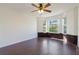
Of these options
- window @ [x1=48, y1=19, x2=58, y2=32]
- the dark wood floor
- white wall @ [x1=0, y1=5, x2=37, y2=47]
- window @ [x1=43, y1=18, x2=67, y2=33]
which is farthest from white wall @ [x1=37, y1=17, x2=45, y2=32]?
the dark wood floor

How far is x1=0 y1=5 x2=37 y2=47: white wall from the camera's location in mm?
5835

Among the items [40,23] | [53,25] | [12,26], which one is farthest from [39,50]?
[40,23]

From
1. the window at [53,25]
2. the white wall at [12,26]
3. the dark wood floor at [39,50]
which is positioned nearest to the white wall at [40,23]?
the window at [53,25]

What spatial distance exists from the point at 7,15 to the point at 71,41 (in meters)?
3.97

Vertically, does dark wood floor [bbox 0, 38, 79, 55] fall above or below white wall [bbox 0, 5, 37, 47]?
below

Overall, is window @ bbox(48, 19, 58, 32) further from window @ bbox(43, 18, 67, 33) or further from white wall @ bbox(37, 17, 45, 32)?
white wall @ bbox(37, 17, 45, 32)

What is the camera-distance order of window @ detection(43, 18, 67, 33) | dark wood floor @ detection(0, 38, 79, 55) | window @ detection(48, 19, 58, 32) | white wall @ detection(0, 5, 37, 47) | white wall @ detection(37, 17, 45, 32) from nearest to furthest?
dark wood floor @ detection(0, 38, 79, 55), white wall @ detection(0, 5, 37, 47), window @ detection(43, 18, 67, 33), window @ detection(48, 19, 58, 32), white wall @ detection(37, 17, 45, 32)

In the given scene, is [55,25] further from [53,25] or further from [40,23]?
[40,23]

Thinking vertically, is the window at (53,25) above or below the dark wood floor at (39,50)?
above

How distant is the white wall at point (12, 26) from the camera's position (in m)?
5.84

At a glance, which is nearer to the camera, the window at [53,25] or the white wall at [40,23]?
the window at [53,25]

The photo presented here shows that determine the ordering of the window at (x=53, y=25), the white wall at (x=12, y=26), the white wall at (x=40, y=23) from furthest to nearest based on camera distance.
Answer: the white wall at (x=40, y=23)
the window at (x=53, y=25)
the white wall at (x=12, y=26)

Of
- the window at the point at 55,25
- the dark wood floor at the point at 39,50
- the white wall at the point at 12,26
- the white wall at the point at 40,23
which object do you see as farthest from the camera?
the white wall at the point at 40,23

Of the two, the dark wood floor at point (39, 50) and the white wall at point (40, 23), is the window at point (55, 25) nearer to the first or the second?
the white wall at point (40, 23)
